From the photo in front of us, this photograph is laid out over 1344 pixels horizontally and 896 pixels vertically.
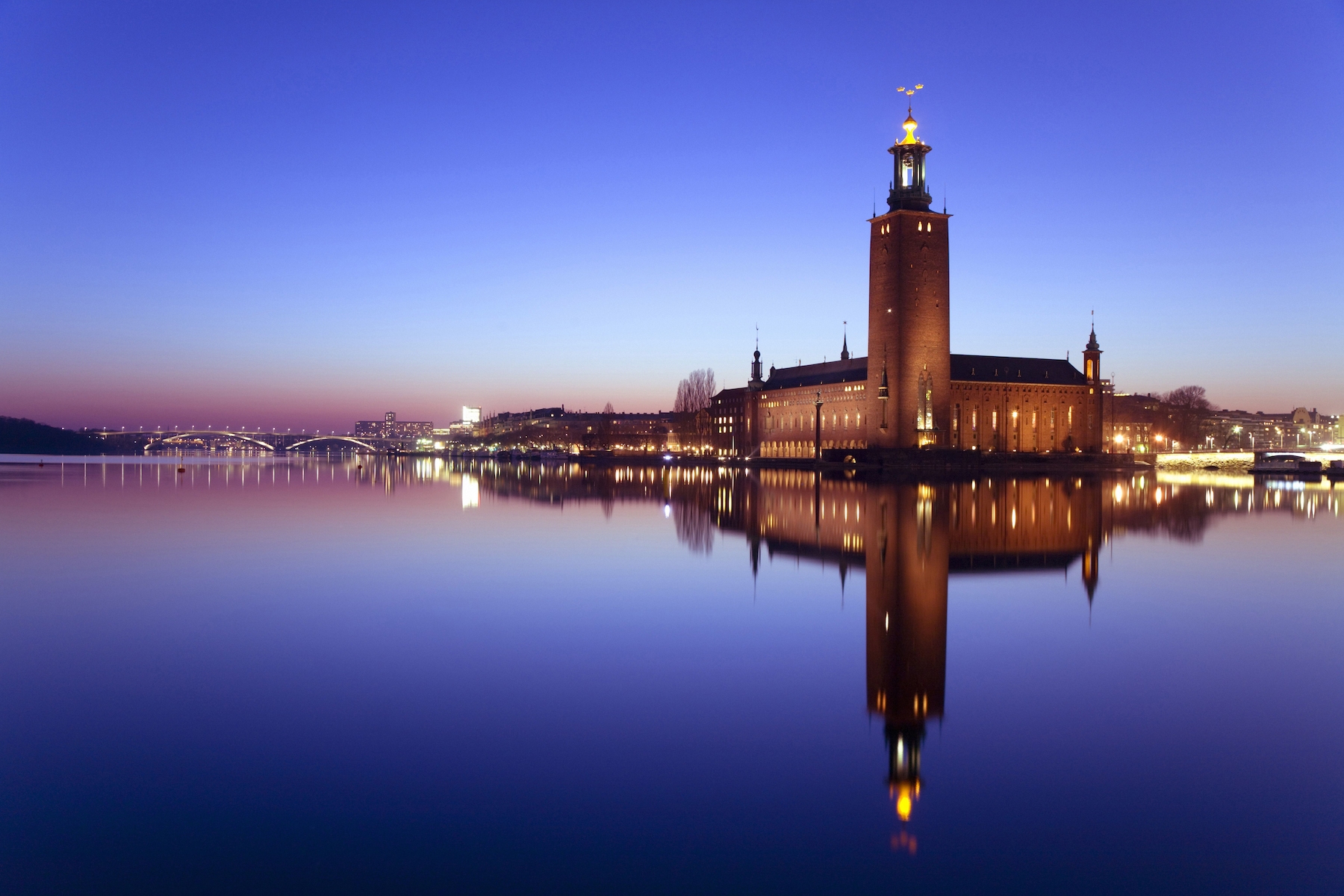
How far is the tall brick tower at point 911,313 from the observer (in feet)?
236

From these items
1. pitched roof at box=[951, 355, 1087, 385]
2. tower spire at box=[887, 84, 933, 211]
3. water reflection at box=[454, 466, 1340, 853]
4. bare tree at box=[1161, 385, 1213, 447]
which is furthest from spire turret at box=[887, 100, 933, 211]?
bare tree at box=[1161, 385, 1213, 447]

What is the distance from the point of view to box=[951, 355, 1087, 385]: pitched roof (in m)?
84.4

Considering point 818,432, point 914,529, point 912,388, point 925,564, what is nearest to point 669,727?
point 925,564

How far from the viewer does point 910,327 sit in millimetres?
72375

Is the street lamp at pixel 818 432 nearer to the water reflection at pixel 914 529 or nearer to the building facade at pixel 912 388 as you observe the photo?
the building facade at pixel 912 388

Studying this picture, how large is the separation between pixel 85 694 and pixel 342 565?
296 inches

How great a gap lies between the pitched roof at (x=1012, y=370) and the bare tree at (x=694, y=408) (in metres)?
35.0

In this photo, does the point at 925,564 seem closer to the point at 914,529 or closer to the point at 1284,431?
the point at 914,529

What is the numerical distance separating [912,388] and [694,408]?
1826 inches

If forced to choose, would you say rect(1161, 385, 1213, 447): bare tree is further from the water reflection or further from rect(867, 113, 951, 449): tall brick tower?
the water reflection

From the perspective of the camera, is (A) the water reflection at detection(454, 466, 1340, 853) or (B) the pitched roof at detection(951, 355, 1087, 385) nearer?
(A) the water reflection at detection(454, 466, 1340, 853)

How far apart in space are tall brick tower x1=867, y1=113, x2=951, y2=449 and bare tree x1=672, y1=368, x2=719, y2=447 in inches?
1588

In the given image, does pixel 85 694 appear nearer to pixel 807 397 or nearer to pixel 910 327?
pixel 910 327

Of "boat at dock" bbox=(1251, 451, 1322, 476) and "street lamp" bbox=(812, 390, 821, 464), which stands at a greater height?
"street lamp" bbox=(812, 390, 821, 464)
